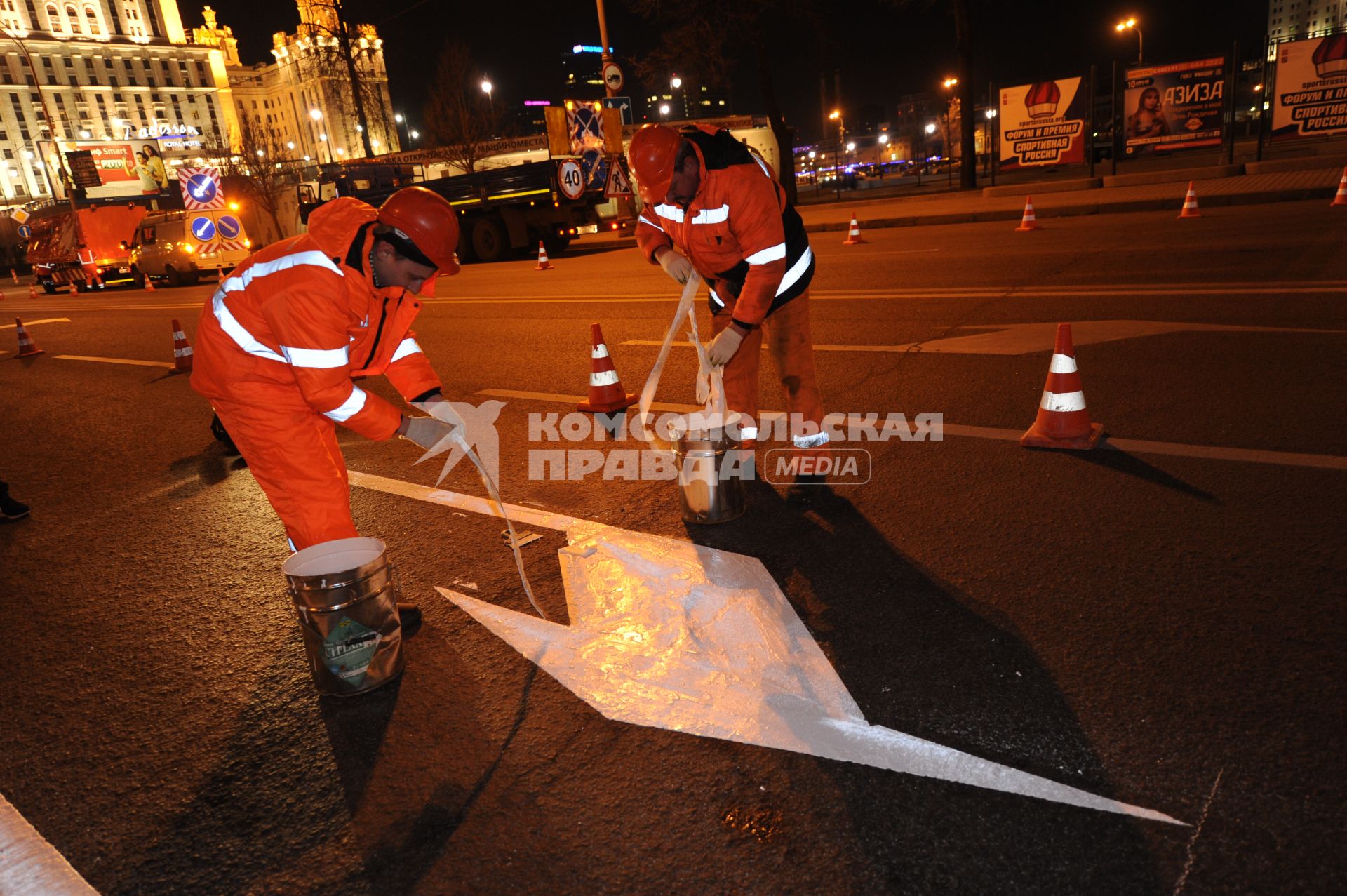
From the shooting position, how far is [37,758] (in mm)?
2695

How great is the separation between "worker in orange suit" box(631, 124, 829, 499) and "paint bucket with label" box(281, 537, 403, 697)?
1.78 metres

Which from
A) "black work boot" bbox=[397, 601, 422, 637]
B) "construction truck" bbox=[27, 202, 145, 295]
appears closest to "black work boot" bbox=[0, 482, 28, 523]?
"black work boot" bbox=[397, 601, 422, 637]

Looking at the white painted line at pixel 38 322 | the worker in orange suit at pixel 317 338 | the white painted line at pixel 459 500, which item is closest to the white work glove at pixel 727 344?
the white painted line at pixel 459 500

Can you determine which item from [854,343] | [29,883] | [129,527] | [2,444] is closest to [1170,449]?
[854,343]

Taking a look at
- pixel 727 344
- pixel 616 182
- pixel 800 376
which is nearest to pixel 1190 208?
pixel 800 376

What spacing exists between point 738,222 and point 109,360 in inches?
423

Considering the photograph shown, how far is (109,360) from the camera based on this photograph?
36.5ft

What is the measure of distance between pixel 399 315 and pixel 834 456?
251 cm

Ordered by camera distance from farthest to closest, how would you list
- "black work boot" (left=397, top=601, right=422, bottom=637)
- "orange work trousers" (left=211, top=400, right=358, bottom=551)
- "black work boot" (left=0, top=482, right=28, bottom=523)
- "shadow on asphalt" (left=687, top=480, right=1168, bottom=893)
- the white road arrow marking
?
"black work boot" (left=0, top=482, right=28, bottom=523), "black work boot" (left=397, top=601, right=422, bottom=637), "orange work trousers" (left=211, top=400, right=358, bottom=551), the white road arrow marking, "shadow on asphalt" (left=687, top=480, right=1168, bottom=893)

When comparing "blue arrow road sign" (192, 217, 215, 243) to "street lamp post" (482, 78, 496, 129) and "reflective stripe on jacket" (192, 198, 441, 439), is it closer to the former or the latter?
"street lamp post" (482, 78, 496, 129)

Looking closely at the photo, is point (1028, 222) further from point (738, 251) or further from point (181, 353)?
point (181, 353)

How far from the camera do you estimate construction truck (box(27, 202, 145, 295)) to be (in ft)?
92.0

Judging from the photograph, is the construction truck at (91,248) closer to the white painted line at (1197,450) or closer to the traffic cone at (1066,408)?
the white painted line at (1197,450)

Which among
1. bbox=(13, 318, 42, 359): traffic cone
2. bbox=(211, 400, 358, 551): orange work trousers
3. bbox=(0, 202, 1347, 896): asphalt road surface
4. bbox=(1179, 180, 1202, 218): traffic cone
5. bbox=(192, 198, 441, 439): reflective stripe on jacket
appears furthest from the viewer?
bbox=(1179, 180, 1202, 218): traffic cone
